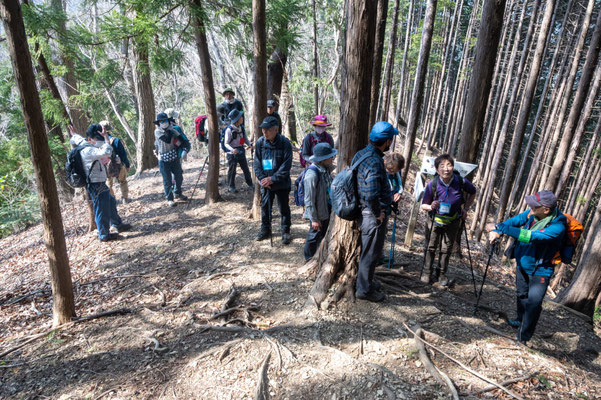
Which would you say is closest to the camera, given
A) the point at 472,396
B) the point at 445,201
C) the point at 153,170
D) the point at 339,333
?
the point at 472,396

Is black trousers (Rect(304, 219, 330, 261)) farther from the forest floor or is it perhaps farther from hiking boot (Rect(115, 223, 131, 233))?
hiking boot (Rect(115, 223, 131, 233))

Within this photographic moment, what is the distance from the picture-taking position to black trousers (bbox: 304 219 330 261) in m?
5.07

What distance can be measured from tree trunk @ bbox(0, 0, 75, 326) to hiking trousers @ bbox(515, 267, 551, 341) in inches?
243

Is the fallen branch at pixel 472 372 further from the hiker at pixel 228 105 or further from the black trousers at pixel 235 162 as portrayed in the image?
the hiker at pixel 228 105

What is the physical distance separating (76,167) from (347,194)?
6201 millimetres

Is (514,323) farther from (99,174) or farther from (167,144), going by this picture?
(99,174)

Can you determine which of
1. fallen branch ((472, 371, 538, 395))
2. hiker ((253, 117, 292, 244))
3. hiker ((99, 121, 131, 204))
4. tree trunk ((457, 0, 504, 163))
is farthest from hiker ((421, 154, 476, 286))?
hiker ((99, 121, 131, 204))

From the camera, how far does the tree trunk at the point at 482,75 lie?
5859 millimetres

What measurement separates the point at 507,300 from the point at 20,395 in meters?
7.12

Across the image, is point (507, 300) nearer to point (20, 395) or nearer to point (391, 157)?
point (391, 157)

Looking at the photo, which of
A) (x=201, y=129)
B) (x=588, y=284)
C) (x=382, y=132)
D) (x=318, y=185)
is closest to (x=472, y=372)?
(x=382, y=132)

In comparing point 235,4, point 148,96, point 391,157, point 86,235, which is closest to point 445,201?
point 391,157

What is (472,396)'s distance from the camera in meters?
2.84

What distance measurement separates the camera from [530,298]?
4.09 metres
